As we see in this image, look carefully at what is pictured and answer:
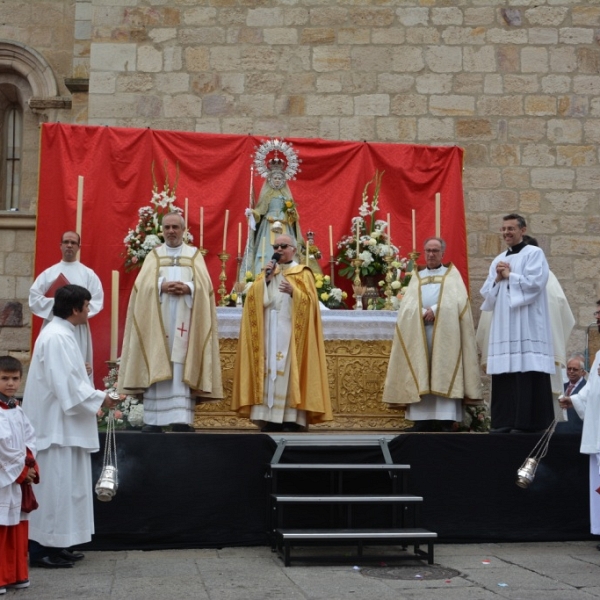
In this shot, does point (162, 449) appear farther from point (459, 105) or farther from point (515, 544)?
point (459, 105)

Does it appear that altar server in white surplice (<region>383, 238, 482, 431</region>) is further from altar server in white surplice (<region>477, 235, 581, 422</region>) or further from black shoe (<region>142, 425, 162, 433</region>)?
black shoe (<region>142, 425, 162, 433</region>)

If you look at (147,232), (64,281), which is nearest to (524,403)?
(64,281)

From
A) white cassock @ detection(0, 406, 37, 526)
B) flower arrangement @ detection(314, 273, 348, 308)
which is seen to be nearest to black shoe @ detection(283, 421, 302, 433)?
flower arrangement @ detection(314, 273, 348, 308)

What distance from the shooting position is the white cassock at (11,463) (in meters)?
5.80

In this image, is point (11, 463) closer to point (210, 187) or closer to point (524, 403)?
point (524, 403)

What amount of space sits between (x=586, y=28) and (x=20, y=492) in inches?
385

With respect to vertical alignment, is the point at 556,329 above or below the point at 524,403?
above

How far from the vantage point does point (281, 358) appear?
27.7ft

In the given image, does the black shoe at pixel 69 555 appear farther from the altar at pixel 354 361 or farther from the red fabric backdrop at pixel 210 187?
the red fabric backdrop at pixel 210 187

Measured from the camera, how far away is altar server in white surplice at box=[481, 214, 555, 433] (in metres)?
8.35

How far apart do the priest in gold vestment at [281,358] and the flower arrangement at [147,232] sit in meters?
2.60

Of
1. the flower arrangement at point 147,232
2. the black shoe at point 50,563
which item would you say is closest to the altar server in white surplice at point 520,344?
the black shoe at point 50,563

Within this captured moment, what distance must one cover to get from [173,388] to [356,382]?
7.16ft

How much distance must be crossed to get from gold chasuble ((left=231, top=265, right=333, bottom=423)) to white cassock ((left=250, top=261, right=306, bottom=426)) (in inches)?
1.9
